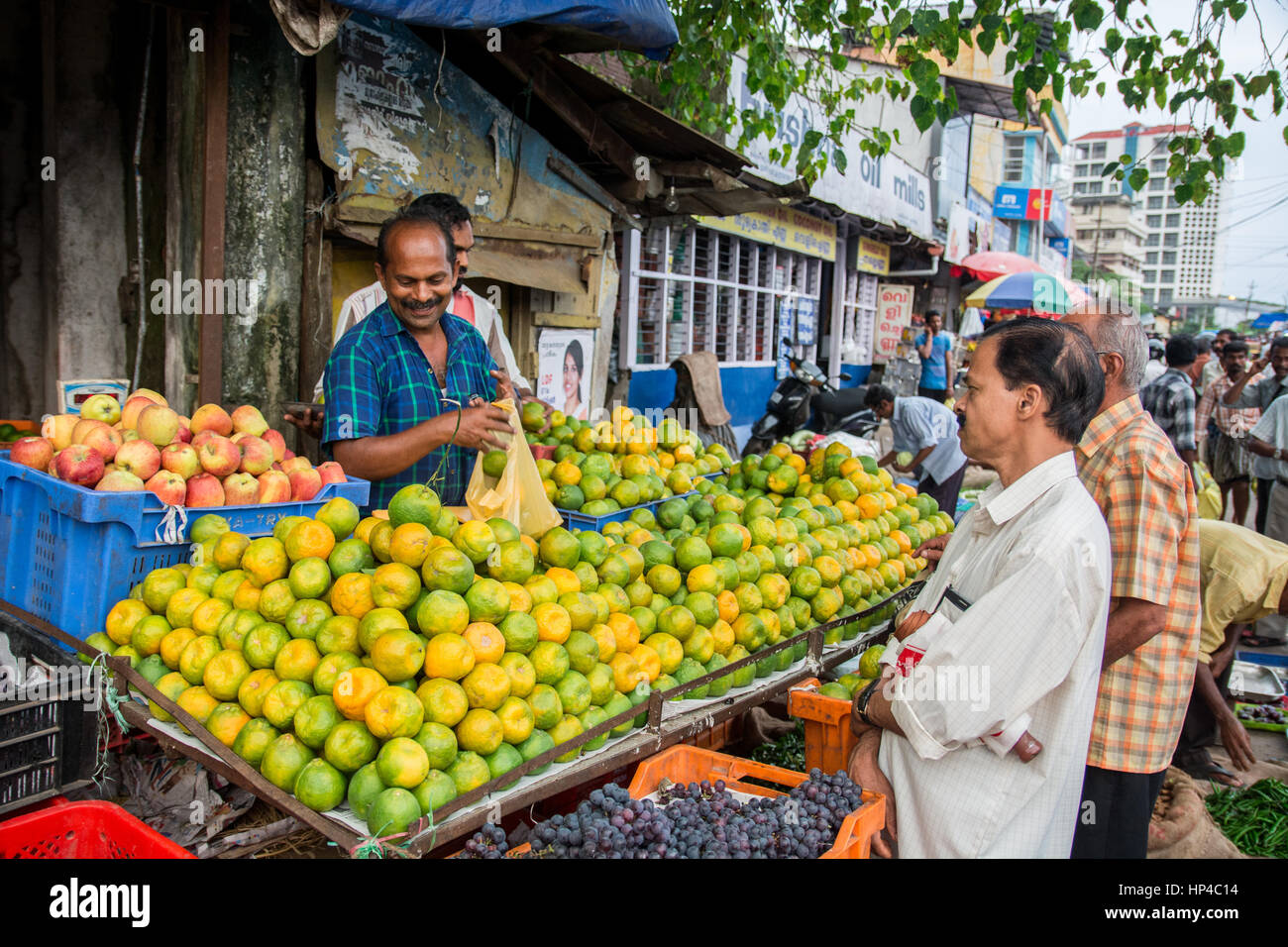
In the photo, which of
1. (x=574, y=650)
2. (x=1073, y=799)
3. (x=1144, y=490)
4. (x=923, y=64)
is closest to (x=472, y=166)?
(x=923, y=64)

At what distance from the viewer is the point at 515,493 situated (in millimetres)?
3127

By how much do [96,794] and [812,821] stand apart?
2011mm

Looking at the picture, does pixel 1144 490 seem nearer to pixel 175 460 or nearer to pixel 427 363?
pixel 427 363

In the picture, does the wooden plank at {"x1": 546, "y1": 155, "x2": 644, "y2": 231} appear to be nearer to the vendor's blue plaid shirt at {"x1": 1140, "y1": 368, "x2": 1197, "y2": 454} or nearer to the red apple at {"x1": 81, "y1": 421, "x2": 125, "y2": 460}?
the red apple at {"x1": 81, "y1": 421, "x2": 125, "y2": 460}

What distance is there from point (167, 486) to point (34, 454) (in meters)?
0.52

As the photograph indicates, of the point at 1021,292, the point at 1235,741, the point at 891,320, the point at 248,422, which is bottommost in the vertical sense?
the point at 1235,741

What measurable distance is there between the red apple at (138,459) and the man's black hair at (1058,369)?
2478mm

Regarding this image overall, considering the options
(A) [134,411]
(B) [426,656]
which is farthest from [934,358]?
(B) [426,656]

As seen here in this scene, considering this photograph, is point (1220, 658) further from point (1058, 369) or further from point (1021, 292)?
point (1021, 292)

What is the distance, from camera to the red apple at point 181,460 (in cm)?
281

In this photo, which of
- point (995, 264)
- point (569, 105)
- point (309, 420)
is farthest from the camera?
point (995, 264)

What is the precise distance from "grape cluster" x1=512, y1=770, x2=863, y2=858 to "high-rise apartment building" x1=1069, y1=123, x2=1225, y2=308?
79900 millimetres

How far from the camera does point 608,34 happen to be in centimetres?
411

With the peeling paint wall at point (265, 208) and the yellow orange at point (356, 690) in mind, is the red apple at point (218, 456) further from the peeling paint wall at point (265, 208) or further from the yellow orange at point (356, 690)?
the peeling paint wall at point (265, 208)
